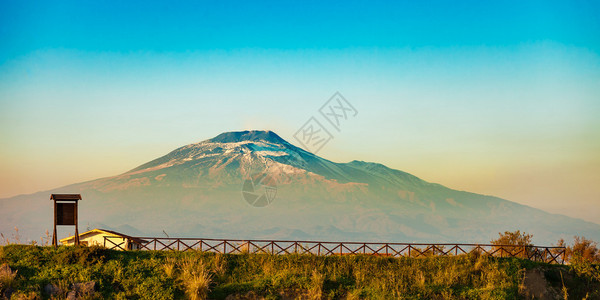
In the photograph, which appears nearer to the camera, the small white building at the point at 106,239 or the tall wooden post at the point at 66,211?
the tall wooden post at the point at 66,211

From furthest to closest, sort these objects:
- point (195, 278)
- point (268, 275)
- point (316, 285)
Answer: point (268, 275) → point (316, 285) → point (195, 278)

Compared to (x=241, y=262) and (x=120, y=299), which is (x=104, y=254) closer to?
(x=120, y=299)

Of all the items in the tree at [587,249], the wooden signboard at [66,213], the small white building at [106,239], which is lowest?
the tree at [587,249]

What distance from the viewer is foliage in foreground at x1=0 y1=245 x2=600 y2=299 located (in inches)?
1081

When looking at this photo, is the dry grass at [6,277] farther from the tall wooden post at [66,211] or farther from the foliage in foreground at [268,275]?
the tall wooden post at [66,211]

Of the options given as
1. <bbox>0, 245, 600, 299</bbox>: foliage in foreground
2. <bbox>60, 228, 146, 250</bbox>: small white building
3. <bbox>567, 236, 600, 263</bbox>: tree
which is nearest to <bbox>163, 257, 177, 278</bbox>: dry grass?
<bbox>0, 245, 600, 299</bbox>: foliage in foreground

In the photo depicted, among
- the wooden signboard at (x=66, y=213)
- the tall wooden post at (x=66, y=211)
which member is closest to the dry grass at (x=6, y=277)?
the tall wooden post at (x=66, y=211)

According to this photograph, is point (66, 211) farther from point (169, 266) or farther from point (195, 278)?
point (195, 278)

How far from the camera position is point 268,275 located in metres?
29.7

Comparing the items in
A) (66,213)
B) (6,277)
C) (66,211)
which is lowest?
(6,277)

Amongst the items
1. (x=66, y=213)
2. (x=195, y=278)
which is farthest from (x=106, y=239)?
(x=195, y=278)

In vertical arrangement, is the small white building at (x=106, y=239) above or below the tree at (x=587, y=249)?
above

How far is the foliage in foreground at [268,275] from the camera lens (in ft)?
90.1

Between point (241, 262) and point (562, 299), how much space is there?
719 inches
